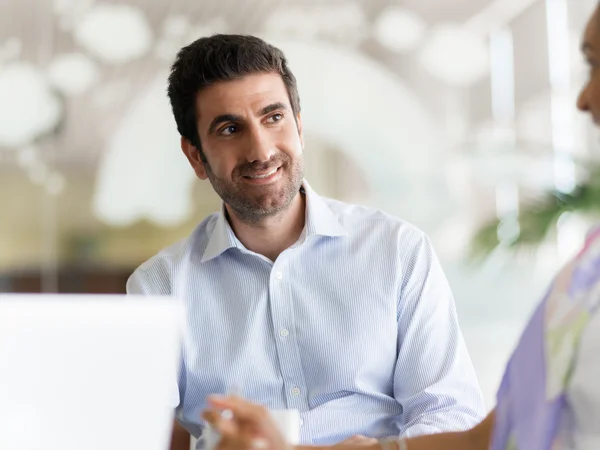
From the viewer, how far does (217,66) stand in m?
1.91

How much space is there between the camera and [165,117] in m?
4.07

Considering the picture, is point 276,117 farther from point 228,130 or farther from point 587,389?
point 587,389

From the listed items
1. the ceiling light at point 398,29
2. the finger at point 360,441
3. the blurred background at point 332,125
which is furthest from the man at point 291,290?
the ceiling light at point 398,29

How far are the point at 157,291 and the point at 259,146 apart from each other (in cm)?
39

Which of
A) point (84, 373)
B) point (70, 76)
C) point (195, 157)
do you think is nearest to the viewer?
point (84, 373)

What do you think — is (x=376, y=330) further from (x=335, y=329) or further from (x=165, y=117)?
(x=165, y=117)

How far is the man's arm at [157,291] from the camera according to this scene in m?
1.78

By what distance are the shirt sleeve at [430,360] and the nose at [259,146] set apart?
0.39 metres

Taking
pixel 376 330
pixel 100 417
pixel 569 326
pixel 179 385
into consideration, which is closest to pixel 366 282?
pixel 376 330

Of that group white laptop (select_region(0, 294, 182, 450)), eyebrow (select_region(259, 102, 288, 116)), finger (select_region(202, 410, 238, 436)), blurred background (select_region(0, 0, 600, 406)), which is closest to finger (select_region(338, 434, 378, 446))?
finger (select_region(202, 410, 238, 436))

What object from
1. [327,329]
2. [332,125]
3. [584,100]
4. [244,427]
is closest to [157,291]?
[327,329]

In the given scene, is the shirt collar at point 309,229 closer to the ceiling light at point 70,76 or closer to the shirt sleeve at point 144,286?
the shirt sleeve at point 144,286

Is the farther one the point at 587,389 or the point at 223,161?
the point at 223,161

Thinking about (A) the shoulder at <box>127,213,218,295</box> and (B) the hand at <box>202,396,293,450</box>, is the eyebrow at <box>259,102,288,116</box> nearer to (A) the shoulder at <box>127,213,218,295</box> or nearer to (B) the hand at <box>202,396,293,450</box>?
(A) the shoulder at <box>127,213,218,295</box>
